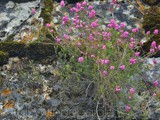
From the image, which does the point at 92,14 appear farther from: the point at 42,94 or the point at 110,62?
the point at 42,94

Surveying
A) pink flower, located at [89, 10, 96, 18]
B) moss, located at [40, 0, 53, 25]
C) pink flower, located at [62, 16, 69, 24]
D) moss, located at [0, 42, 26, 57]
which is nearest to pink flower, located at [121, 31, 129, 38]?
pink flower, located at [89, 10, 96, 18]

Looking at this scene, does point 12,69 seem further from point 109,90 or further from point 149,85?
point 149,85

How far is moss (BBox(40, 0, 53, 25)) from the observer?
13.9 ft

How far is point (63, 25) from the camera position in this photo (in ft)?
13.8

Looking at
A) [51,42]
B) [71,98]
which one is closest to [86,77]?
[71,98]

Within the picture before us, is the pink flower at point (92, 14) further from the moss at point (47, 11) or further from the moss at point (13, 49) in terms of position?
the moss at point (13, 49)

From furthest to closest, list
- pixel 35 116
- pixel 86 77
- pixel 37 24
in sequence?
pixel 37 24 < pixel 86 77 < pixel 35 116

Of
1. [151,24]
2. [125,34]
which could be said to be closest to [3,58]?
[125,34]

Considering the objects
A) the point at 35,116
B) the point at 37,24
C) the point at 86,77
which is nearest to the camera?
the point at 35,116

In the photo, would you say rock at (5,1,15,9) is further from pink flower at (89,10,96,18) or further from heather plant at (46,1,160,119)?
pink flower at (89,10,96,18)

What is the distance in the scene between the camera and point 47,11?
4320 mm

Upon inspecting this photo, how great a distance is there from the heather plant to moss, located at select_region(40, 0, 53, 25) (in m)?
0.24

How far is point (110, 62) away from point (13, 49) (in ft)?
3.06

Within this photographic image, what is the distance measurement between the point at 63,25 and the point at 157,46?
99cm
